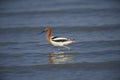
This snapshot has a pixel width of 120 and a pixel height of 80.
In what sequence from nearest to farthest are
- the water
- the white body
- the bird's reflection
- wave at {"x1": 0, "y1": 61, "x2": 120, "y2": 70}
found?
1. the water
2. wave at {"x1": 0, "y1": 61, "x2": 120, "y2": 70}
3. the bird's reflection
4. the white body

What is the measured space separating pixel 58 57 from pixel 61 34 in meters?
3.53

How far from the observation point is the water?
13992 mm

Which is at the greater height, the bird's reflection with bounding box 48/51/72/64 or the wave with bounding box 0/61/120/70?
the bird's reflection with bounding box 48/51/72/64

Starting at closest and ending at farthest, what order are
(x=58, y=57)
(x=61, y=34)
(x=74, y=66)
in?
1. (x=74, y=66)
2. (x=58, y=57)
3. (x=61, y=34)

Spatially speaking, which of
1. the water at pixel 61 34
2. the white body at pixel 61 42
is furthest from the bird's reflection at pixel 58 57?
the white body at pixel 61 42

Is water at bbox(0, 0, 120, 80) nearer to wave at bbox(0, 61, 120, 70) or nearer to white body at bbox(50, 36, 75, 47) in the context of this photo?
wave at bbox(0, 61, 120, 70)

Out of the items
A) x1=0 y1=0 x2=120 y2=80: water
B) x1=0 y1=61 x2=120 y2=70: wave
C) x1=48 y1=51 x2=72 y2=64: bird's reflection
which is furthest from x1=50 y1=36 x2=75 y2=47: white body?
x1=0 y1=61 x2=120 y2=70: wave

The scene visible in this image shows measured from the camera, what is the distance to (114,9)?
930 inches

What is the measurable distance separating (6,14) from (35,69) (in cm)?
932

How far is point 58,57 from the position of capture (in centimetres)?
1568

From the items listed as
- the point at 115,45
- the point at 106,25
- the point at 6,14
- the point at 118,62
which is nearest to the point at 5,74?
the point at 118,62

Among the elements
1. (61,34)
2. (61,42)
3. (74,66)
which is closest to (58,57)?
(61,42)

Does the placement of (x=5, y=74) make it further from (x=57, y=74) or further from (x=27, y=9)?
(x=27, y=9)

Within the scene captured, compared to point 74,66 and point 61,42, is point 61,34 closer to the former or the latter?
point 61,42
